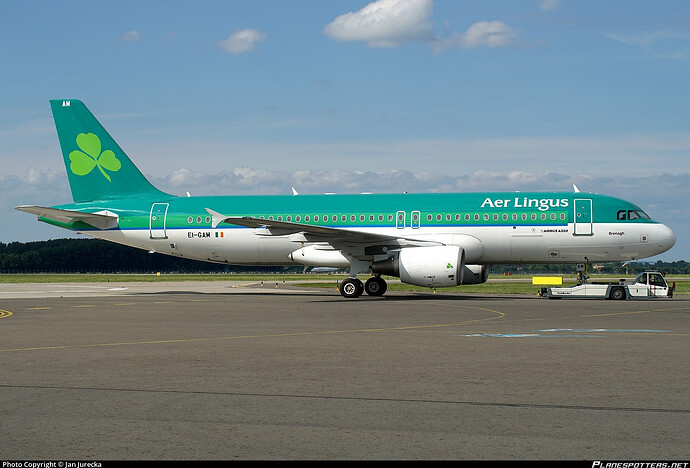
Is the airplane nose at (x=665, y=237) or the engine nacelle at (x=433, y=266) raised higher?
the airplane nose at (x=665, y=237)

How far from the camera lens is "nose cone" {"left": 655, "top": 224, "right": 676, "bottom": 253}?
108ft

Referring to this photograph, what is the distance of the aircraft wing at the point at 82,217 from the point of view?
36.3 metres

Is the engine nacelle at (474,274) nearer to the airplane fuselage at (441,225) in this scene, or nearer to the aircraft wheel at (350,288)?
the airplane fuselage at (441,225)

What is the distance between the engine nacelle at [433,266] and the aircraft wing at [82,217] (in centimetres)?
1473

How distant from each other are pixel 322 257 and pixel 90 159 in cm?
1339

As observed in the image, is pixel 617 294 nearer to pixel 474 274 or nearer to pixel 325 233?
pixel 474 274

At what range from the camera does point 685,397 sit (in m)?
8.80

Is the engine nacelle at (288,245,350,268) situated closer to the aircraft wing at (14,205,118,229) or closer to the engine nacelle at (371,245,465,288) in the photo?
the engine nacelle at (371,245,465,288)

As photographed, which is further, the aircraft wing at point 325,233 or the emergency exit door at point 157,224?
the emergency exit door at point 157,224

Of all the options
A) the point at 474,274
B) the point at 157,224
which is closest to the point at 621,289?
the point at 474,274

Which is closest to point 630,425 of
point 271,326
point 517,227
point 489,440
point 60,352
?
point 489,440

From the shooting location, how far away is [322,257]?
34.0 m

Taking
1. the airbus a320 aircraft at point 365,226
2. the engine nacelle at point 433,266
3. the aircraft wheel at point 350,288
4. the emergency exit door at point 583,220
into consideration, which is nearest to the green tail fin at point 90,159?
the airbus a320 aircraft at point 365,226

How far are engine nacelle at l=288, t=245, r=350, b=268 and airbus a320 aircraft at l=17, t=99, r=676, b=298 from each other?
44mm
